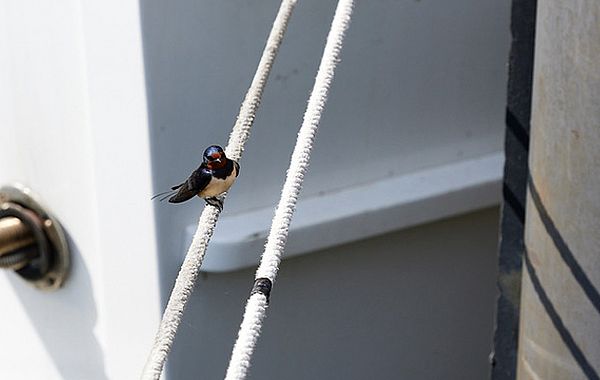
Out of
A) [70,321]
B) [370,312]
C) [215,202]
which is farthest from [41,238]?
[215,202]

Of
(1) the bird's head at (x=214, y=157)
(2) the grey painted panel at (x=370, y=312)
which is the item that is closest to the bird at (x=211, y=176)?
(1) the bird's head at (x=214, y=157)

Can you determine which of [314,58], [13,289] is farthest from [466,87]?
[13,289]

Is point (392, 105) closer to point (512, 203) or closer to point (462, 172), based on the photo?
point (462, 172)

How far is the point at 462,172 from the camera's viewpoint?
1.66 metres

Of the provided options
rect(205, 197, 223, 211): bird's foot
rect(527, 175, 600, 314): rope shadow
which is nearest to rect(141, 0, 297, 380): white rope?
rect(205, 197, 223, 211): bird's foot

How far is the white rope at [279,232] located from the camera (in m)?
0.72

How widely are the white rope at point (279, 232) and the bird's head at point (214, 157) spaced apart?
0.28 ft

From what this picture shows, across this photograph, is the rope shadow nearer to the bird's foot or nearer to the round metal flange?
the bird's foot

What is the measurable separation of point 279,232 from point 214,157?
0.31ft

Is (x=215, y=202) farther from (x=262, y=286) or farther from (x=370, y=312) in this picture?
(x=370, y=312)

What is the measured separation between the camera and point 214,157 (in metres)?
0.74

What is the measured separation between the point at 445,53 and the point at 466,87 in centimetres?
7

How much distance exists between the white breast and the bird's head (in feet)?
0.04

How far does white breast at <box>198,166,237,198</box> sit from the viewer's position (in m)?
0.75
